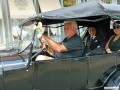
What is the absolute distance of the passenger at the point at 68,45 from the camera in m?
4.14

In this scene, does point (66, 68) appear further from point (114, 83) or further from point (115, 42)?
point (115, 42)

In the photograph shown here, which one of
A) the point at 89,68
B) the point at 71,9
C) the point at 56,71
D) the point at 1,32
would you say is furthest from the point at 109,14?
the point at 1,32

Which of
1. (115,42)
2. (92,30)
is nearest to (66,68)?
(115,42)

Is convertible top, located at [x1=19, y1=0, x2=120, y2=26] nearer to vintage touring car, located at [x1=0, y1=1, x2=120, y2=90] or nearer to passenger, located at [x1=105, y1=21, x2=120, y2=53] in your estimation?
vintage touring car, located at [x1=0, y1=1, x2=120, y2=90]

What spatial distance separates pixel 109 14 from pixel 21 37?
1.54 m

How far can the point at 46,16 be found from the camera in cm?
388

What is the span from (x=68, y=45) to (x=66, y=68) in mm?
471

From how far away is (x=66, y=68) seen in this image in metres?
3.96

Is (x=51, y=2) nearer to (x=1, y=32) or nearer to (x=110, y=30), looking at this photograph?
(x=1, y=32)

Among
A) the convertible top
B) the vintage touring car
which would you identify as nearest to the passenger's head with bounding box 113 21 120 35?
the vintage touring car

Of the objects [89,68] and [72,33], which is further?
[72,33]

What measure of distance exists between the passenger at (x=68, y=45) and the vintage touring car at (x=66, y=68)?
18cm

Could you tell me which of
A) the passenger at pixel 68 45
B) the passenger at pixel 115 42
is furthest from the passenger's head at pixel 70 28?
Answer: the passenger at pixel 115 42

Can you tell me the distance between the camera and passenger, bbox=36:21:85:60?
4.14 m
